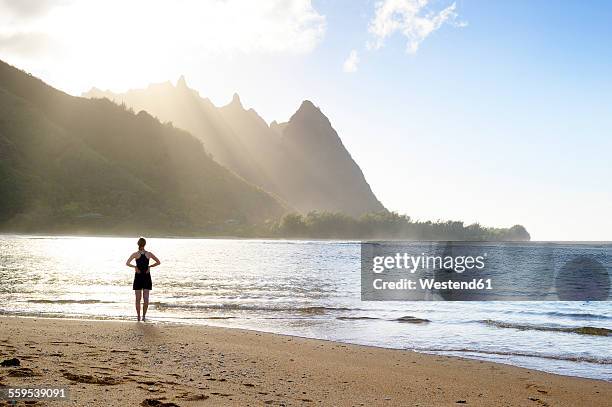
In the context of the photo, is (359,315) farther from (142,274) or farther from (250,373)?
(250,373)

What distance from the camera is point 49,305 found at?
24.5 metres

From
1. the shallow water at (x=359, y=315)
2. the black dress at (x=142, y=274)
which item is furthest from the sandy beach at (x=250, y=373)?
the black dress at (x=142, y=274)

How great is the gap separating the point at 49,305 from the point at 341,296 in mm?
16924

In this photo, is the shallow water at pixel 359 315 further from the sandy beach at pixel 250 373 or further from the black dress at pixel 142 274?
the sandy beach at pixel 250 373

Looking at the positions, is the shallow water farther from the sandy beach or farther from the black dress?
the sandy beach

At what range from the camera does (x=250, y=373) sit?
1140 cm

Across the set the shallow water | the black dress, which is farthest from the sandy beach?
the black dress

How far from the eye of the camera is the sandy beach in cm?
927

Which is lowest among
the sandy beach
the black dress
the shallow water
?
the shallow water

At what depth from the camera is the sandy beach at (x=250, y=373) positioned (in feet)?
30.4

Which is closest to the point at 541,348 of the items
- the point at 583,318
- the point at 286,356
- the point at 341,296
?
the point at 286,356

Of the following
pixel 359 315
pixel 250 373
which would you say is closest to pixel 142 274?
pixel 250 373

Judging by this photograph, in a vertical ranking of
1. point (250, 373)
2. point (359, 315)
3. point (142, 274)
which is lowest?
point (359, 315)

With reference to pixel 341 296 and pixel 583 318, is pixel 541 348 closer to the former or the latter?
pixel 583 318
